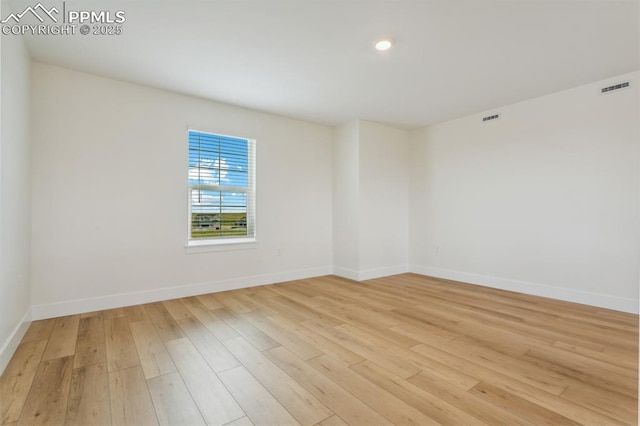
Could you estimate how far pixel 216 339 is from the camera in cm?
244

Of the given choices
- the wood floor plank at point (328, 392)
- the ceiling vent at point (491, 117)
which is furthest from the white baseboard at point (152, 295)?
the ceiling vent at point (491, 117)

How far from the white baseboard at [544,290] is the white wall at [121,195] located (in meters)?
2.86

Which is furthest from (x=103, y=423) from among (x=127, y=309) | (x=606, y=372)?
(x=606, y=372)

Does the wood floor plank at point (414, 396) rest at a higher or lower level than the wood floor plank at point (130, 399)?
lower

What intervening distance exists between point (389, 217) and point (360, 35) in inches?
126

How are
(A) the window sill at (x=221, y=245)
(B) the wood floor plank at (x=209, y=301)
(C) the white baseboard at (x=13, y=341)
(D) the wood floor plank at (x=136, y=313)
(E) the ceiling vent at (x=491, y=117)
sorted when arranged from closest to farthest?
(C) the white baseboard at (x=13, y=341)
(D) the wood floor plank at (x=136, y=313)
(B) the wood floor plank at (x=209, y=301)
(A) the window sill at (x=221, y=245)
(E) the ceiling vent at (x=491, y=117)

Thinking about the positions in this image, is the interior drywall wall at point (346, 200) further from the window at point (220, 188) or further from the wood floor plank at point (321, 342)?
the wood floor plank at point (321, 342)

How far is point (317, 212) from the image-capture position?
4988mm

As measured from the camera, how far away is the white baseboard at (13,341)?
6.39 feet

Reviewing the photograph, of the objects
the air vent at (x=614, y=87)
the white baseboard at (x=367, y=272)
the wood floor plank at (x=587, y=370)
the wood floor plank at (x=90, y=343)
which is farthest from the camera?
the white baseboard at (x=367, y=272)

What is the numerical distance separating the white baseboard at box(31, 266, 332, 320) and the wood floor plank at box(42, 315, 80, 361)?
0.43 feet

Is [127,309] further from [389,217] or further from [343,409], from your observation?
[389,217]

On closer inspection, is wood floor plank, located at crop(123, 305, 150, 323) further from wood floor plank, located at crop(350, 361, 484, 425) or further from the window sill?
wood floor plank, located at crop(350, 361, 484, 425)

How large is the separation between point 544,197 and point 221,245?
4.29 m
